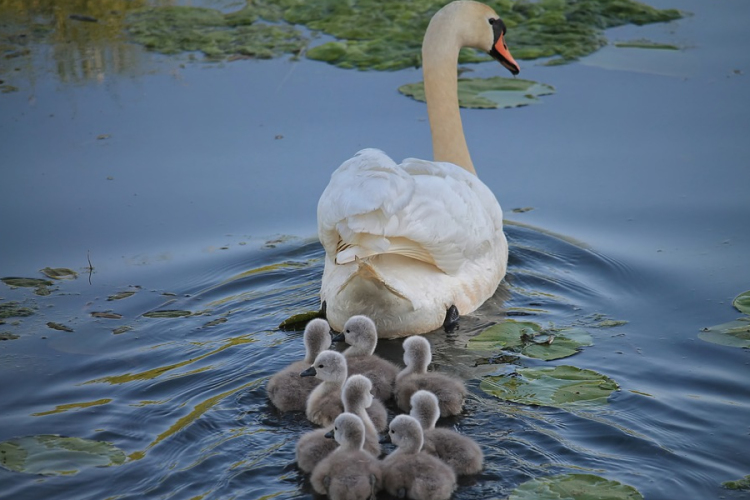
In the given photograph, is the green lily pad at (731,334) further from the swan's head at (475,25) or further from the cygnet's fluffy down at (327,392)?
the swan's head at (475,25)

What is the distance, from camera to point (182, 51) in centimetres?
1324

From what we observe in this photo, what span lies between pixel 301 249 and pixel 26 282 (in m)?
2.27

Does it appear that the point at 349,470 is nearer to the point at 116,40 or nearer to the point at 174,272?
the point at 174,272

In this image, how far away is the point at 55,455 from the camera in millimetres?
6285

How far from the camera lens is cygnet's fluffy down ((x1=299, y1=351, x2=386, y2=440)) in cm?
668

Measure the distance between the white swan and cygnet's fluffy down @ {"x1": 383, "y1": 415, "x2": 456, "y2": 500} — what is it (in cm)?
146

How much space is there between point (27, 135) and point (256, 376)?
209 inches

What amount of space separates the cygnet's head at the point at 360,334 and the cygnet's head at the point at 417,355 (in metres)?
0.35

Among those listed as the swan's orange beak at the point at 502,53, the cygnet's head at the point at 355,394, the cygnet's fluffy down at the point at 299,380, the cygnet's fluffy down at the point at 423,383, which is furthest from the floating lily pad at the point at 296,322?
the swan's orange beak at the point at 502,53

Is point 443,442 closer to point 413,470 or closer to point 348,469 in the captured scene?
point 413,470

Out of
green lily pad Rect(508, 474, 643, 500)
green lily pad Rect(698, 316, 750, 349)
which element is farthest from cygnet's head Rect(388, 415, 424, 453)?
green lily pad Rect(698, 316, 750, 349)

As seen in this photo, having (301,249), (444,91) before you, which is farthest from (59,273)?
(444,91)

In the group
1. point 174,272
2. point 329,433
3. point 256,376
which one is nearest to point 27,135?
point 174,272

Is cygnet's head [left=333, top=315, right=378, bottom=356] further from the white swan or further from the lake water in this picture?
the lake water
